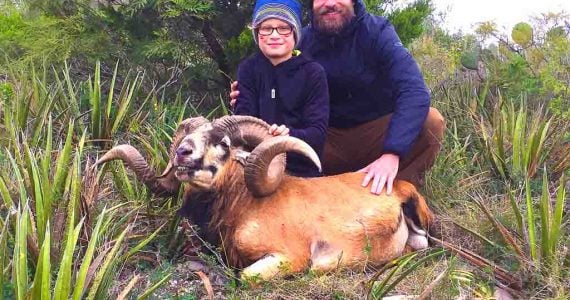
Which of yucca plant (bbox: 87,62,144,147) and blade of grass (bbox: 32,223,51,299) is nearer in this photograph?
blade of grass (bbox: 32,223,51,299)

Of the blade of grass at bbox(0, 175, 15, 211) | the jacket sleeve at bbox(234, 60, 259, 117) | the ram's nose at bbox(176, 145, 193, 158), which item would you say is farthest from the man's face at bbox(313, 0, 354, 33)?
the blade of grass at bbox(0, 175, 15, 211)

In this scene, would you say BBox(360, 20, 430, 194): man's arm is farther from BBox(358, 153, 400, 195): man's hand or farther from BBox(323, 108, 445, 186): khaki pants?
BBox(323, 108, 445, 186): khaki pants

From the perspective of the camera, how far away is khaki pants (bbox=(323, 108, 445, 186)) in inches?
215

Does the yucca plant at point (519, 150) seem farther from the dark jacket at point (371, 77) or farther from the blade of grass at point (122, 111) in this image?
the blade of grass at point (122, 111)

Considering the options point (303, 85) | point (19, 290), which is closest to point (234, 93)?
point (303, 85)

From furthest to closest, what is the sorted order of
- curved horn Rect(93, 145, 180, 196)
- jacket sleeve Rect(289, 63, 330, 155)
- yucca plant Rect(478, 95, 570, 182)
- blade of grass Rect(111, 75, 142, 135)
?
blade of grass Rect(111, 75, 142, 135) → yucca plant Rect(478, 95, 570, 182) → jacket sleeve Rect(289, 63, 330, 155) → curved horn Rect(93, 145, 180, 196)

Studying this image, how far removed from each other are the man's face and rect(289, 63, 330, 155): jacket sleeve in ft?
2.03

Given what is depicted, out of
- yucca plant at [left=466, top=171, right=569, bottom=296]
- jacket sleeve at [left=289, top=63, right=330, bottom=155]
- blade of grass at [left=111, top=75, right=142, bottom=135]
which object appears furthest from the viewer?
blade of grass at [left=111, top=75, right=142, bottom=135]

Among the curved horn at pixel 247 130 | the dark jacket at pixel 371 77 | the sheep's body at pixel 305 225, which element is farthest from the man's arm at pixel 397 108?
the curved horn at pixel 247 130

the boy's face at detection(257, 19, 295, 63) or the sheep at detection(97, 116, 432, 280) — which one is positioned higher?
the boy's face at detection(257, 19, 295, 63)

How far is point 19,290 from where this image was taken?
2.80 m

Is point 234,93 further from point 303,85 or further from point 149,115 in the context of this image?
point 149,115

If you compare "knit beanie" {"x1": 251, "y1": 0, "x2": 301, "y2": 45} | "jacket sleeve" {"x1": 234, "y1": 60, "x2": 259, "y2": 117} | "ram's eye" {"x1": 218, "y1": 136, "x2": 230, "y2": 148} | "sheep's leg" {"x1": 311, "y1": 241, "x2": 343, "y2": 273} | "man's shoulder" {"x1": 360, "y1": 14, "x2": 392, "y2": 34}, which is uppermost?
"knit beanie" {"x1": 251, "y1": 0, "x2": 301, "y2": 45}

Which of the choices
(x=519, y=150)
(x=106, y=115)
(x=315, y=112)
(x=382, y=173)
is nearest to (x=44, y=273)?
(x=315, y=112)
